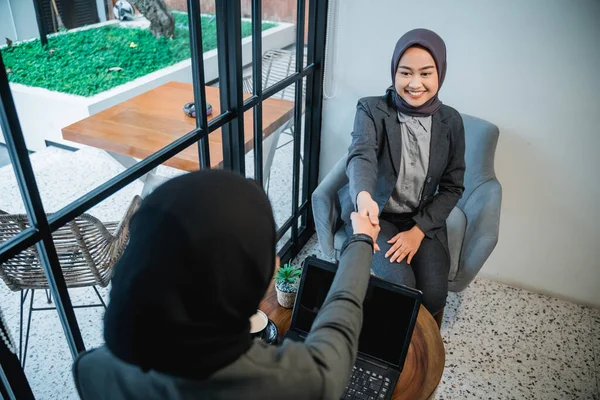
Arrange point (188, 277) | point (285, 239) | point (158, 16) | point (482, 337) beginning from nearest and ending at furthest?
point (188, 277), point (158, 16), point (482, 337), point (285, 239)

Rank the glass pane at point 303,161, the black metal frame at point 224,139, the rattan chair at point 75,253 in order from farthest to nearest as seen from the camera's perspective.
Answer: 1. the glass pane at point 303,161
2. the rattan chair at point 75,253
3. the black metal frame at point 224,139

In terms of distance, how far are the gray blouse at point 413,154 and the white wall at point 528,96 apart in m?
0.51

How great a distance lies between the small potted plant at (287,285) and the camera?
1550 mm

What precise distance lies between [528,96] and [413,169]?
27.5 inches

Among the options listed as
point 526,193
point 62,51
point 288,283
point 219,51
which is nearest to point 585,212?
point 526,193

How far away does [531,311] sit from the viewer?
93.4 inches

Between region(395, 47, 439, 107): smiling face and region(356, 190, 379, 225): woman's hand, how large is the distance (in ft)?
1.44

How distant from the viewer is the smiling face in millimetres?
1660

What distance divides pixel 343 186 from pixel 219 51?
769 millimetres

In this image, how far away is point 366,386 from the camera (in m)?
1.31

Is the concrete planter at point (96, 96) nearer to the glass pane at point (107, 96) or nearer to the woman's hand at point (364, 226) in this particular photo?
the glass pane at point (107, 96)

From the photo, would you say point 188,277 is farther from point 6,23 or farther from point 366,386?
point 6,23

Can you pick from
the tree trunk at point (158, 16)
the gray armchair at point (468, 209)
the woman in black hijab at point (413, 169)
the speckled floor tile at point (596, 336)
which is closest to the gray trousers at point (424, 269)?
the woman in black hijab at point (413, 169)

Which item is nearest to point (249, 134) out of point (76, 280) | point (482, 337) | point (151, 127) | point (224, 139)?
point (224, 139)
